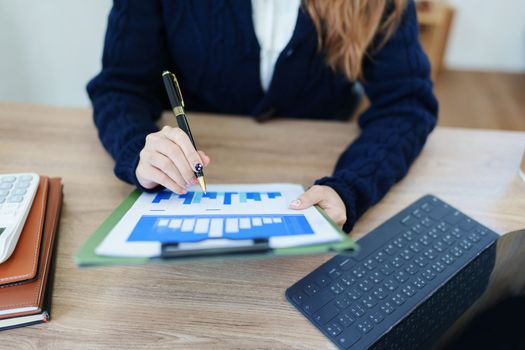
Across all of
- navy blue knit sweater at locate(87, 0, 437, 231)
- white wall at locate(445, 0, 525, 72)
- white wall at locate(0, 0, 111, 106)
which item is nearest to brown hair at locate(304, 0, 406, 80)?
navy blue knit sweater at locate(87, 0, 437, 231)

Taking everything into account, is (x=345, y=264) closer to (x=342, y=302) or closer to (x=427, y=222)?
(x=342, y=302)

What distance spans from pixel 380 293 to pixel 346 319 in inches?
2.6

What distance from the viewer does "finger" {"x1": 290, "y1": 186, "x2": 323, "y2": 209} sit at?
0.54 meters

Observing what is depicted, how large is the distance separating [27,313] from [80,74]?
138 cm

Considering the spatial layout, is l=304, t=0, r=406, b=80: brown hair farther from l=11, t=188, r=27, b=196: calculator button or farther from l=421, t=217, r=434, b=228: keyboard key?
l=11, t=188, r=27, b=196: calculator button

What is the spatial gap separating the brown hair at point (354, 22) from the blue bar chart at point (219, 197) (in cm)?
38

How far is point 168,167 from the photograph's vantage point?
550mm

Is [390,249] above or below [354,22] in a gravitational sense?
below

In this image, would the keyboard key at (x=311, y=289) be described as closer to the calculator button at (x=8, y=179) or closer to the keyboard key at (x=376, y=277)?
the keyboard key at (x=376, y=277)

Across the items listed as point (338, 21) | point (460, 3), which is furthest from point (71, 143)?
point (460, 3)

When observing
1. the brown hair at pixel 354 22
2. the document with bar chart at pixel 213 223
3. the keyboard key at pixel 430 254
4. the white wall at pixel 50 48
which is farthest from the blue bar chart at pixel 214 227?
the white wall at pixel 50 48

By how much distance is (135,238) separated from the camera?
0.43 m

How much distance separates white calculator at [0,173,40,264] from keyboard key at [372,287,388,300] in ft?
1.49

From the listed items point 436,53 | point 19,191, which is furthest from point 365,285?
point 436,53
